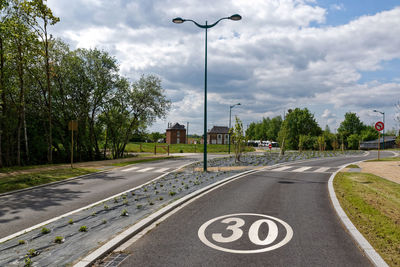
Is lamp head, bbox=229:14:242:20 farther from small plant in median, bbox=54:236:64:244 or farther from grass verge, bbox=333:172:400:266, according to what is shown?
small plant in median, bbox=54:236:64:244

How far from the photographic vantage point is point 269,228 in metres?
5.76

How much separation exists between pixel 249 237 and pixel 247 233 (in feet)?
0.77

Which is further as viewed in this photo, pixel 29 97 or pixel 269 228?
pixel 29 97

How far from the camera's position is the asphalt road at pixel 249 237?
4.22 m

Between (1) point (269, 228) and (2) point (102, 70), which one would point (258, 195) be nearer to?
(1) point (269, 228)

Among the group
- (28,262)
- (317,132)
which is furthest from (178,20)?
(317,132)

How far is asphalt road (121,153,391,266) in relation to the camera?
4223 millimetres

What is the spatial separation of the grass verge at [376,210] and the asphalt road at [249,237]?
0.42m

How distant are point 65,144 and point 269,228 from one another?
25.2m

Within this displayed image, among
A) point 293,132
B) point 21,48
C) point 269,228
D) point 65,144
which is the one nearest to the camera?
point 269,228

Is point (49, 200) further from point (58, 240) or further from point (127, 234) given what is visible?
point (127, 234)

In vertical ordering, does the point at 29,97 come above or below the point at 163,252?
above

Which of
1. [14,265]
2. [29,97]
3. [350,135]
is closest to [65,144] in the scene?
[29,97]

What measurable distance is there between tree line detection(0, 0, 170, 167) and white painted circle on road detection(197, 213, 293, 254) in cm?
1605
